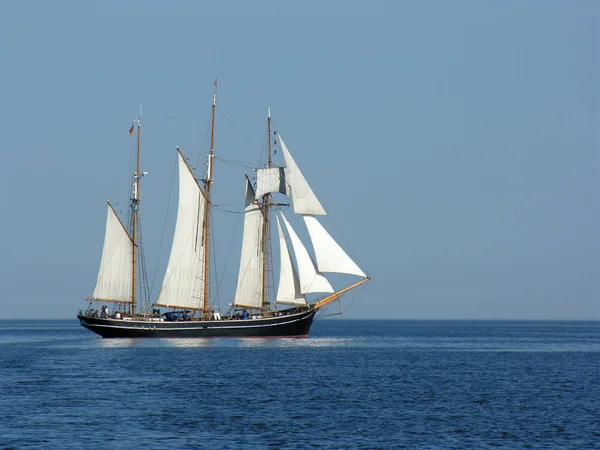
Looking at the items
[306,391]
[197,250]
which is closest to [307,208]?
[197,250]

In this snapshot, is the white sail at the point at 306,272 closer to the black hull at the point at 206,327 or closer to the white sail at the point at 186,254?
the black hull at the point at 206,327

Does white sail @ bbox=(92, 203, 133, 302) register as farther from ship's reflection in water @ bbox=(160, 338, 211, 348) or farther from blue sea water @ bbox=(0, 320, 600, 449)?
blue sea water @ bbox=(0, 320, 600, 449)

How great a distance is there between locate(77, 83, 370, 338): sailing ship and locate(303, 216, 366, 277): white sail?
160mm

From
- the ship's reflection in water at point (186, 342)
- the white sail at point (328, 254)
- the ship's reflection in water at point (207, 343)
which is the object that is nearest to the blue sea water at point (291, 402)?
the ship's reflection in water at point (207, 343)

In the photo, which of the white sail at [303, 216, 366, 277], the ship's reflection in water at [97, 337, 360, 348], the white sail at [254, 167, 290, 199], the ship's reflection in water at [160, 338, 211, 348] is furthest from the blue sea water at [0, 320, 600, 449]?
the white sail at [254, 167, 290, 199]

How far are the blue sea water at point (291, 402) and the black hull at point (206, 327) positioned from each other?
1686cm

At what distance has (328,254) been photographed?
106 m

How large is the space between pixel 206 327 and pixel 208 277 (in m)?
7.13

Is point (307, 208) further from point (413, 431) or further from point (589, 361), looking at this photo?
point (413, 431)

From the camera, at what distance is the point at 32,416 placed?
157 ft

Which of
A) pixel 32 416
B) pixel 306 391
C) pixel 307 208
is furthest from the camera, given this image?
pixel 307 208

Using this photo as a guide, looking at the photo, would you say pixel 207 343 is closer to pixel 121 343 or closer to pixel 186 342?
pixel 186 342

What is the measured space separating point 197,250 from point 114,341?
44.5ft

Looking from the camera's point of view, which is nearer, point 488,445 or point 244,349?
point 488,445
